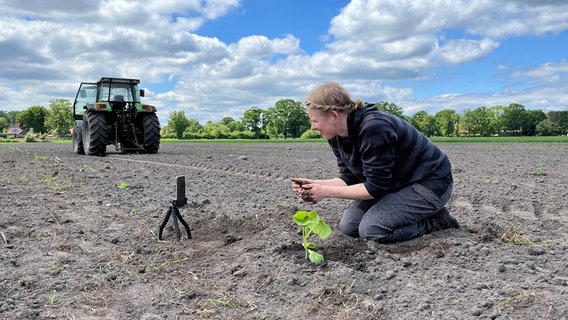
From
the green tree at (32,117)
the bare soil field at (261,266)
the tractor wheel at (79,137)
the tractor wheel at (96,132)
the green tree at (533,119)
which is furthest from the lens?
the green tree at (32,117)

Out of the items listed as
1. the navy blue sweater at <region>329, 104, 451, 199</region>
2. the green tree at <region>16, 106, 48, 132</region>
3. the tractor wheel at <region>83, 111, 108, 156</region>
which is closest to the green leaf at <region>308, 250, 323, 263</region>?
the navy blue sweater at <region>329, 104, 451, 199</region>

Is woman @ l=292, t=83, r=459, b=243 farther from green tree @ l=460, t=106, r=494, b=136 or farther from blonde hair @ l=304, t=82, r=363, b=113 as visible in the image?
green tree @ l=460, t=106, r=494, b=136

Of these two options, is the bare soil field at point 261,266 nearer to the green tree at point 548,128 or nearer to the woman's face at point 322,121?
the woman's face at point 322,121

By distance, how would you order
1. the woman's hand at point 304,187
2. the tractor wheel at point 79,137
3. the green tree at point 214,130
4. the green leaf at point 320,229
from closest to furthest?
the green leaf at point 320,229 → the woman's hand at point 304,187 → the tractor wheel at point 79,137 → the green tree at point 214,130

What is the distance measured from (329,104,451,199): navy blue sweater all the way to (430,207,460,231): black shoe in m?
0.32

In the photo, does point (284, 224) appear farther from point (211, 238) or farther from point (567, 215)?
point (567, 215)

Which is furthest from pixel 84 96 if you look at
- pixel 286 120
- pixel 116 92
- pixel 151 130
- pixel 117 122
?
pixel 286 120

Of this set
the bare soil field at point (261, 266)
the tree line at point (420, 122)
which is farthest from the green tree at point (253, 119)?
the bare soil field at point (261, 266)

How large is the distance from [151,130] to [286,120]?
53901 millimetres

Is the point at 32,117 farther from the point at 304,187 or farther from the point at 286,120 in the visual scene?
the point at 304,187

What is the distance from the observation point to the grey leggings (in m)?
3.46

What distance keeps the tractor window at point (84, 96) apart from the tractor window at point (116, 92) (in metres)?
1.26

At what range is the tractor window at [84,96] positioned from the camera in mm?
14188

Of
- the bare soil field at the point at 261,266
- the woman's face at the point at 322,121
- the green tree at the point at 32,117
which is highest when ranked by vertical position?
the green tree at the point at 32,117
